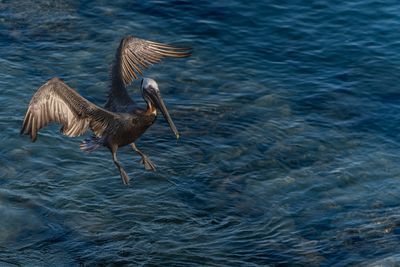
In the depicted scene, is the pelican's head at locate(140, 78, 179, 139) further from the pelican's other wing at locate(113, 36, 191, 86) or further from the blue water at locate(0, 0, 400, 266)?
the blue water at locate(0, 0, 400, 266)

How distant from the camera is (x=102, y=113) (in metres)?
10.1

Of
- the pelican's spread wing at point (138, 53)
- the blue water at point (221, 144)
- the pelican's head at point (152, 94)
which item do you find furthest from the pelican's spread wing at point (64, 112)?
the blue water at point (221, 144)

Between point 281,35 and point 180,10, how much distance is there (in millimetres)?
2268

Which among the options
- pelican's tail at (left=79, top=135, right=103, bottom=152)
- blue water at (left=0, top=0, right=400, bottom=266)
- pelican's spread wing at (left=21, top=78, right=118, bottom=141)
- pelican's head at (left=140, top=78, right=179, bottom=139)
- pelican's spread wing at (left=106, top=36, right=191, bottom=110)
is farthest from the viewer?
pelican's spread wing at (left=106, top=36, right=191, bottom=110)

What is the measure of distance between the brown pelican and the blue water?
899 millimetres

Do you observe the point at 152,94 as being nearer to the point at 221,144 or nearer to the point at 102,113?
the point at 102,113

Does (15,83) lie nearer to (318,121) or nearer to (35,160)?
(35,160)

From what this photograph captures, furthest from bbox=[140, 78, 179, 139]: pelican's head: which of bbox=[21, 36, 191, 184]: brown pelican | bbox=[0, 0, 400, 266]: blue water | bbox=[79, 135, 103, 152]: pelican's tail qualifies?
bbox=[0, 0, 400, 266]: blue water

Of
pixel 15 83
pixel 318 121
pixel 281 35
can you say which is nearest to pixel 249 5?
pixel 281 35

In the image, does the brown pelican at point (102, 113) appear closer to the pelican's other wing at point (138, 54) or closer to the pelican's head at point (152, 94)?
the pelican's head at point (152, 94)

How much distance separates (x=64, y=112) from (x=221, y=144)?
3.21 meters

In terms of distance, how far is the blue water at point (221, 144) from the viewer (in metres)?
10.1

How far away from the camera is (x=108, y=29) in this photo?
1572cm

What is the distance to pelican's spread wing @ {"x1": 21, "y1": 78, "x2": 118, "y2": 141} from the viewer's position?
377 inches
